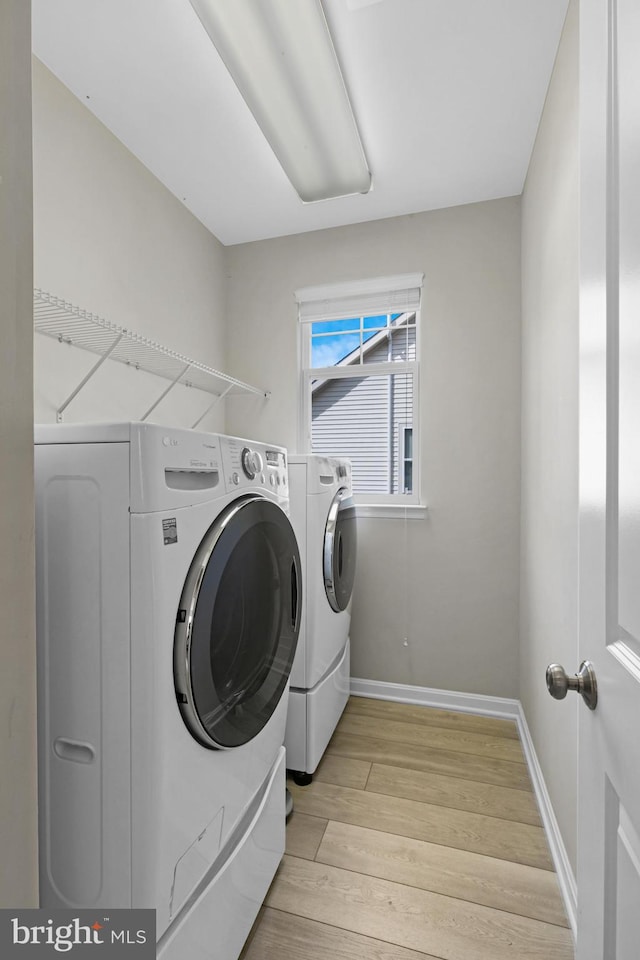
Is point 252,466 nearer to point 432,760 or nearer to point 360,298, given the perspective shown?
point 432,760

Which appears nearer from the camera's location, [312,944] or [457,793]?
[312,944]

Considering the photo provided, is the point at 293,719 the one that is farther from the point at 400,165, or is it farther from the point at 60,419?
the point at 400,165

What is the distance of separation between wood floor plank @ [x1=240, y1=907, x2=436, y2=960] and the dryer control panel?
1.14 m

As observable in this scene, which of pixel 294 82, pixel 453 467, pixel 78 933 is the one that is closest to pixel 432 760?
pixel 453 467

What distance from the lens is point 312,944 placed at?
45.7 inches

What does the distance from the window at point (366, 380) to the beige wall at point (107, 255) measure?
2.05 feet

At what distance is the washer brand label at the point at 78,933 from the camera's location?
496 mm

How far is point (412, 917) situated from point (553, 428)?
4.87 ft

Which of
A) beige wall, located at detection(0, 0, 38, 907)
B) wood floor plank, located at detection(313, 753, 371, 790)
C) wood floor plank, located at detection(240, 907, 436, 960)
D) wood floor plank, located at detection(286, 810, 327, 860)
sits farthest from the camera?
wood floor plank, located at detection(313, 753, 371, 790)

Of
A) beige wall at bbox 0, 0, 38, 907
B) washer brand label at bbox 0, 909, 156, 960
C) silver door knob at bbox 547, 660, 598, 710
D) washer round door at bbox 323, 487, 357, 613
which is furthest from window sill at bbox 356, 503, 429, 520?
beige wall at bbox 0, 0, 38, 907

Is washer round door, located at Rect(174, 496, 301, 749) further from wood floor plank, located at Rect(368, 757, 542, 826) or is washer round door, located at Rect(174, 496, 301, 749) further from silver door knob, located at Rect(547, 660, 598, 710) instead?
wood floor plank, located at Rect(368, 757, 542, 826)

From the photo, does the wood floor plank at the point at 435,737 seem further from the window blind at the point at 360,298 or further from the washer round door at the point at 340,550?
the window blind at the point at 360,298

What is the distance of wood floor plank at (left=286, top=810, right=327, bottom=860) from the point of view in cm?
146

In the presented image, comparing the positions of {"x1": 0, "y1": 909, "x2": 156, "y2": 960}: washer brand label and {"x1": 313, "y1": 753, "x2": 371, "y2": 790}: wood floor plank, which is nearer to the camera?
{"x1": 0, "y1": 909, "x2": 156, "y2": 960}: washer brand label
